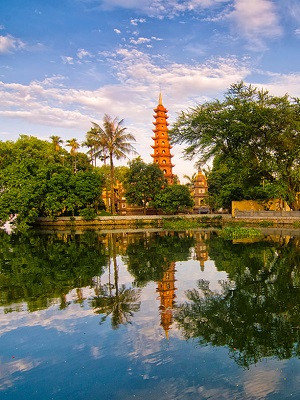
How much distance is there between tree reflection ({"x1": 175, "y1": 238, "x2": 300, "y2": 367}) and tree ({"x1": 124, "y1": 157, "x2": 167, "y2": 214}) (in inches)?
1192

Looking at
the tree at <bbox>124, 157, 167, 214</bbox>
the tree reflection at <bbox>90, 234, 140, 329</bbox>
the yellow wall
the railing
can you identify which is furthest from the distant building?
the tree reflection at <bbox>90, 234, 140, 329</bbox>

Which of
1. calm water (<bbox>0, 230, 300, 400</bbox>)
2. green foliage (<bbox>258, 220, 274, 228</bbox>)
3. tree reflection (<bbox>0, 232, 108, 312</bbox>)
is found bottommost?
calm water (<bbox>0, 230, 300, 400</bbox>)

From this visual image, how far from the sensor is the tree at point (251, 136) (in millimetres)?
31748

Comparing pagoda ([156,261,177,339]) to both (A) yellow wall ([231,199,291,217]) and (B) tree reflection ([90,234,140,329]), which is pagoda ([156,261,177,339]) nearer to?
(B) tree reflection ([90,234,140,329])

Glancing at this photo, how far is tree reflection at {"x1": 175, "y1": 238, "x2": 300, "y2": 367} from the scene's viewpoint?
6395 mm

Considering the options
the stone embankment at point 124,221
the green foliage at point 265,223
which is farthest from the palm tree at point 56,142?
the green foliage at point 265,223

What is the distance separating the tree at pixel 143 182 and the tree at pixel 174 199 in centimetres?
109

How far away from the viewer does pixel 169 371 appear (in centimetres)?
561

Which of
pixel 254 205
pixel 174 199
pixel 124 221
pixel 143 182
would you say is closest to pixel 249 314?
pixel 124 221

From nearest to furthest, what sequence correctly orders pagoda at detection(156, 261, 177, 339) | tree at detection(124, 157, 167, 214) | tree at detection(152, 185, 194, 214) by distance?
pagoda at detection(156, 261, 177, 339) → tree at detection(152, 185, 194, 214) → tree at detection(124, 157, 167, 214)

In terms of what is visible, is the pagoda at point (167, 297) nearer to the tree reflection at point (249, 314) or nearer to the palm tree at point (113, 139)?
the tree reflection at point (249, 314)

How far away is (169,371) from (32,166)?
4057 centimetres

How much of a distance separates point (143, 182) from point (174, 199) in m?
4.21

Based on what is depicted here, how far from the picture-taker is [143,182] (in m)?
43.1
